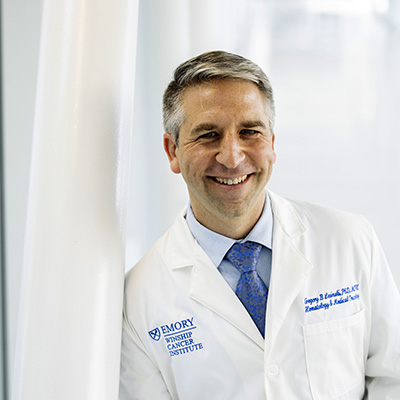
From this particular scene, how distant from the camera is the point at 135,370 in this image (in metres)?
1.02

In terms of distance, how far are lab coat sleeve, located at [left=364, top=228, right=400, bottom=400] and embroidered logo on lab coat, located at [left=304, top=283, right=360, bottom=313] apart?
52mm

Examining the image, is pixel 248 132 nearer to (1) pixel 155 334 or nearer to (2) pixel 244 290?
(2) pixel 244 290

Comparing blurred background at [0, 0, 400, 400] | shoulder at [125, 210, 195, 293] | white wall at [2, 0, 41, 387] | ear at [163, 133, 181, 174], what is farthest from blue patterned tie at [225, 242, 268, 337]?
white wall at [2, 0, 41, 387]

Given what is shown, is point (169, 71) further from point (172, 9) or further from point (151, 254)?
point (151, 254)

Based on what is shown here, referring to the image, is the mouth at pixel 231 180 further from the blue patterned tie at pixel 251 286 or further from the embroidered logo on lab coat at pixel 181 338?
the embroidered logo on lab coat at pixel 181 338

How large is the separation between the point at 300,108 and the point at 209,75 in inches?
32.9

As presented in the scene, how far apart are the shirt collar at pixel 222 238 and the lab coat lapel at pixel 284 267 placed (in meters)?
0.02

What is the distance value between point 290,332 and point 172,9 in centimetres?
108

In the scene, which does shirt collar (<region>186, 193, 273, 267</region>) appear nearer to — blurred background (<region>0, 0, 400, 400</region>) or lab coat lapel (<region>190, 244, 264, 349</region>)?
lab coat lapel (<region>190, 244, 264, 349</region>)

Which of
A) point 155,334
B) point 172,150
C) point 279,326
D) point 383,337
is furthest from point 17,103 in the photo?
point 383,337

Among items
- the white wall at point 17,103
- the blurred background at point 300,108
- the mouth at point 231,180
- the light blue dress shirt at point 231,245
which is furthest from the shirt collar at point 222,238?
the white wall at point 17,103

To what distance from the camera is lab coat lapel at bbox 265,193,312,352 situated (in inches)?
37.5

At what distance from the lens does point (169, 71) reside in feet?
5.25

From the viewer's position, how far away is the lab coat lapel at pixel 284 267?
95cm
